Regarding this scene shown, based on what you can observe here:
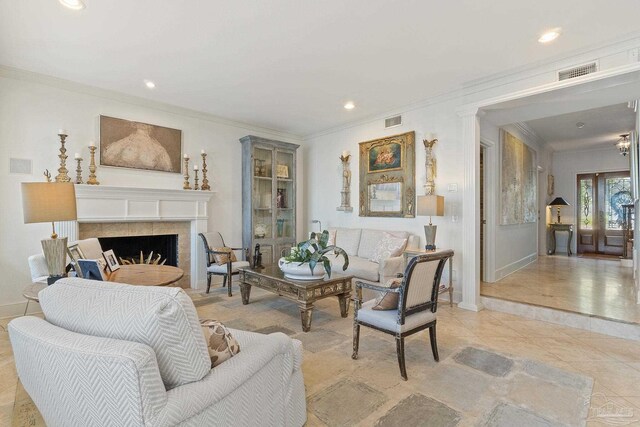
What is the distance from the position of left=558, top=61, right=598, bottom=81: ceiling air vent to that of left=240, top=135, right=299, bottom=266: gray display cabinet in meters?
3.93

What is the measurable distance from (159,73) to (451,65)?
3.25 metres

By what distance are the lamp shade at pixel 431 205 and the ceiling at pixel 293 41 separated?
1418mm

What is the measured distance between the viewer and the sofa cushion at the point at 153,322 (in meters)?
1.10

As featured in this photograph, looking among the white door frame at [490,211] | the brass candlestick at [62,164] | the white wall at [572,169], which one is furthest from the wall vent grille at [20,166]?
the white wall at [572,169]

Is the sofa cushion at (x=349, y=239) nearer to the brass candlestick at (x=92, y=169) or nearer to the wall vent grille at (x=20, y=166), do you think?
the brass candlestick at (x=92, y=169)

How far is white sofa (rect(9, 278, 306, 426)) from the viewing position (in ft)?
3.33

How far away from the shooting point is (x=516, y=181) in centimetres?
573

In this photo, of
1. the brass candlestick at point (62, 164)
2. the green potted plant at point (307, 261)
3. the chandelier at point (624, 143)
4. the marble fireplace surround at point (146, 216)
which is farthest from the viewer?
the chandelier at point (624, 143)

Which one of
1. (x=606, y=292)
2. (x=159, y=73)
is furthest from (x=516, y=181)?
(x=159, y=73)

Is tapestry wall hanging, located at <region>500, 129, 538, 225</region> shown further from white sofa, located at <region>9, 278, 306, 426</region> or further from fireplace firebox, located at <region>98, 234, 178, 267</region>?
fireplace firebox, located at <region>98, 234, 178, 267</region>

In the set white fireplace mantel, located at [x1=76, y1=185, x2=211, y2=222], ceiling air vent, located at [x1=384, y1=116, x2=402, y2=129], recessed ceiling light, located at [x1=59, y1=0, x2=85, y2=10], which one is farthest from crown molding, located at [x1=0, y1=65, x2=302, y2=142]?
ceiling air vent, located at [x1=384, y1=116, x2=402, y2=129]

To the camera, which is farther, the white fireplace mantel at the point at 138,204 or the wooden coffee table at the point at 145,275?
the white fireplace mantel at the point at 138,204

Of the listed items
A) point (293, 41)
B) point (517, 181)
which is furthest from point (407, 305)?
point (517, 181)

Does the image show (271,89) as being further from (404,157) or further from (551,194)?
(551,194)
